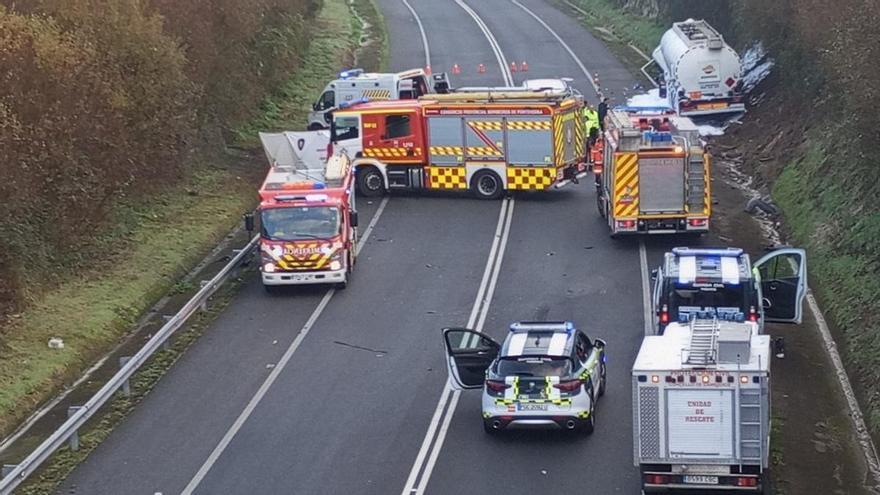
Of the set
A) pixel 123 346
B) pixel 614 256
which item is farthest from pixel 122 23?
pixel 614 256

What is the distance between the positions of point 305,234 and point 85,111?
542cm

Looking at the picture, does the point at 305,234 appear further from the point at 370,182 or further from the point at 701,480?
the point at 701,480

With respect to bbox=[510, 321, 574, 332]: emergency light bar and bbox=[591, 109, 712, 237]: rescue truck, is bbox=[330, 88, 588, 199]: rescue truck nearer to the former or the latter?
bbox=[591, 109, 712, 237]: rescue truck

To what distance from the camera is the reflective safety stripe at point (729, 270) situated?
24.7 meters

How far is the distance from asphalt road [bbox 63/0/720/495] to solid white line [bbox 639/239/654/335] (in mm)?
126

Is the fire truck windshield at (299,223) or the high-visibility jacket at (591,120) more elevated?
the fire truck windshield at (299,223)

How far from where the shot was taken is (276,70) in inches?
1996

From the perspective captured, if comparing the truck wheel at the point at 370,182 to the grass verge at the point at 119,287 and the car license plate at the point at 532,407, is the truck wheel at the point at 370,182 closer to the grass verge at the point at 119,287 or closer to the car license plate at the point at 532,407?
the grass verge at the point at 119,287

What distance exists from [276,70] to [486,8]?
94.2 ft

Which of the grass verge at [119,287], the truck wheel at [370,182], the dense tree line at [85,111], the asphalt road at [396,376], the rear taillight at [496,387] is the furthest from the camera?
the truck wheel at [370,182]

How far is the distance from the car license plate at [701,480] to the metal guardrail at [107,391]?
9463mm

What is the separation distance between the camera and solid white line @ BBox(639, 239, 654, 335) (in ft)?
92.7

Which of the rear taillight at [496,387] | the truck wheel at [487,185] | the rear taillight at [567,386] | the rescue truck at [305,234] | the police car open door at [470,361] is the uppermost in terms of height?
the rear taillight at [567,386]

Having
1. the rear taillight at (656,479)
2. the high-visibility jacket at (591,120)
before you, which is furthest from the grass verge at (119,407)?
the high-visibility jacket at (591,120)
